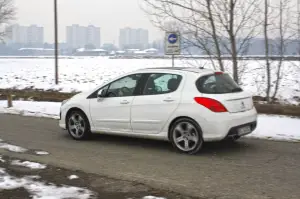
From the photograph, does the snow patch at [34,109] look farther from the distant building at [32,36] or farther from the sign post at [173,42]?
the distant building at [32,36]

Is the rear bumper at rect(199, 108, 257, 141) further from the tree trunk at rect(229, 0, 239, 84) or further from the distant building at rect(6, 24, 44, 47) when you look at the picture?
the distant building at rect(6, 24, 44, 47)

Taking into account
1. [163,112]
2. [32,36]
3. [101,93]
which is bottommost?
[163,112]

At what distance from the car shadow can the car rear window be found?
3.67 ft

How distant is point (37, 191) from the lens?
17.7ft

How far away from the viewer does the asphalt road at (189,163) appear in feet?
18.1

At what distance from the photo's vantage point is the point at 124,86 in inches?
326

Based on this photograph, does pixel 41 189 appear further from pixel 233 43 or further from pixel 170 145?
pixel 233 43

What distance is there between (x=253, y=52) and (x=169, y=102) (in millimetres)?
6910

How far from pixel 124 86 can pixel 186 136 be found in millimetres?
1702

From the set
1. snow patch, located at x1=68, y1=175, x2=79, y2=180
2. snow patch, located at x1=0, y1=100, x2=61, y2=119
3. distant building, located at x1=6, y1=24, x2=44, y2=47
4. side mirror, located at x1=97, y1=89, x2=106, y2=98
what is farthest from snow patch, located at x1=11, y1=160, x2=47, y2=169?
distant building, located at x1=6, y1=24, x2=44, y2=47

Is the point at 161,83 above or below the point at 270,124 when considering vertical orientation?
above

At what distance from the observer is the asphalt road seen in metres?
5.53

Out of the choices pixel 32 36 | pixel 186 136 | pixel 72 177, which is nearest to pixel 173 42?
pixel 186 136

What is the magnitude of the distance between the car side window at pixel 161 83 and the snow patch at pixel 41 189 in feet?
9.18
